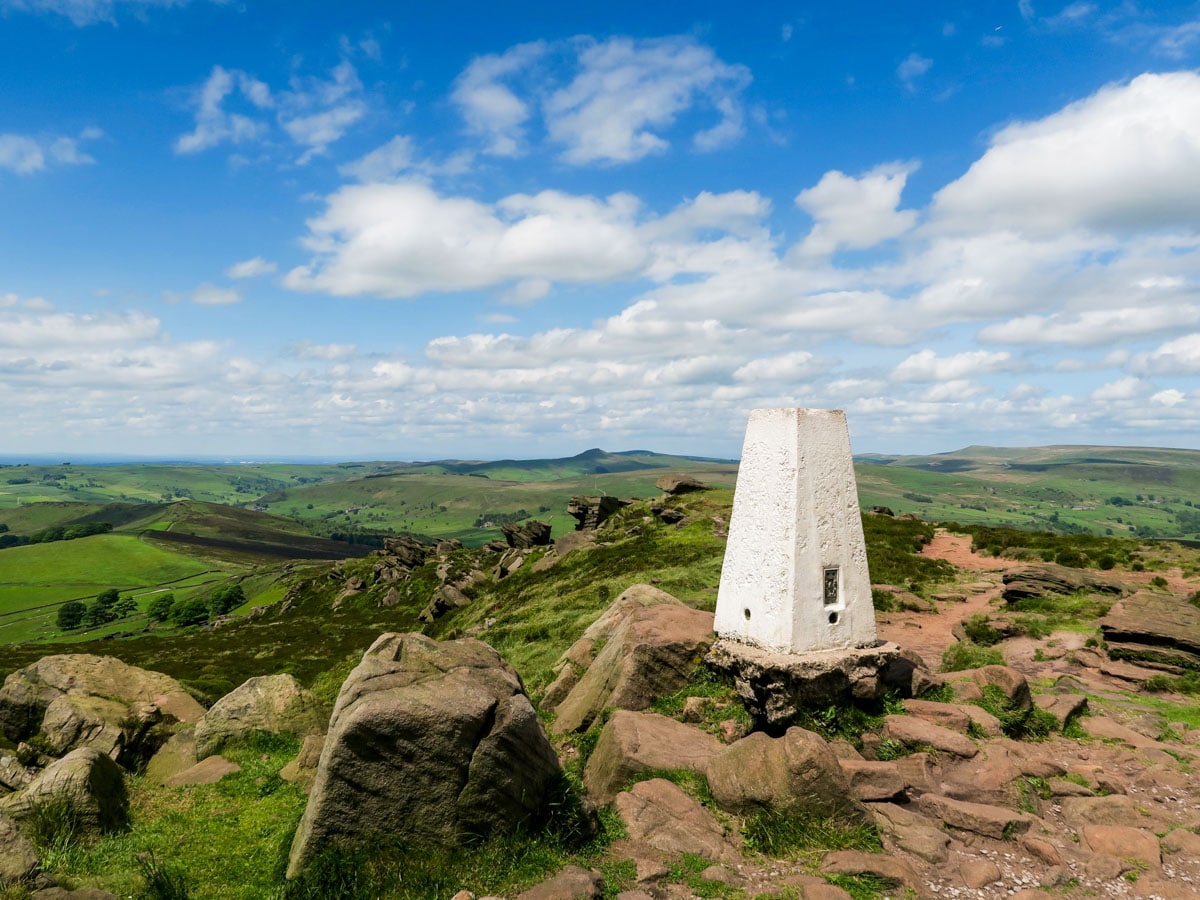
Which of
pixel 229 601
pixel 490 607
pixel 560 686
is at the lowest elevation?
pixel 229 601

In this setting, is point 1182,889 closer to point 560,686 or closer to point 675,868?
point 675,868

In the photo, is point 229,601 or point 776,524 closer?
point 776,524

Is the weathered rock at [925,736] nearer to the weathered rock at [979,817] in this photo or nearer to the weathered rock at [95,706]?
the weathered rock at [979,817]

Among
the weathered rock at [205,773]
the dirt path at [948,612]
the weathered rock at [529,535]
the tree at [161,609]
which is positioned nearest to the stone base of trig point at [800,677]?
the dirt path at [948,612]

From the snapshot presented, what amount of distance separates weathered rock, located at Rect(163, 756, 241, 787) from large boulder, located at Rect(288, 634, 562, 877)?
7.65m

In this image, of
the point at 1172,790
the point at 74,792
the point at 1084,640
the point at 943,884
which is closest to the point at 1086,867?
the point at 943,884

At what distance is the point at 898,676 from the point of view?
57.2 feet

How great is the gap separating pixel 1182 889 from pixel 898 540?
39.6 metres

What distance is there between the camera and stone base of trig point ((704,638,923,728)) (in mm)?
14992

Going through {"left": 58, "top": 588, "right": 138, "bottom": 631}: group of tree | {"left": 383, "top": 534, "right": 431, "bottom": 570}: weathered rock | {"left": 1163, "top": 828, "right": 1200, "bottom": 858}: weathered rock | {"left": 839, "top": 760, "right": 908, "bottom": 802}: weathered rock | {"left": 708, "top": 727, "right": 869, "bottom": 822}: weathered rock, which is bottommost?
{"left": 58, "top": 588, "right": 138, "bottom": 631}: group of tree

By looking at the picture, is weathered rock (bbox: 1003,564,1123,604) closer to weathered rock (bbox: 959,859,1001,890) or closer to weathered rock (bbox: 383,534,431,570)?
weathered rock (bbox: 959,859,1001,890)

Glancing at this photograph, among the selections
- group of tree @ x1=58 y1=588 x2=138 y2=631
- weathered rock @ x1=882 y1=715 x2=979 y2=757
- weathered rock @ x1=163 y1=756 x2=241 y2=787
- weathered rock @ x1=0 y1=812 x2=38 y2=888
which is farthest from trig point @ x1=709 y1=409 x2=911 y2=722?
group of tree @ x1=58 y1=588 x2=138 y2=631

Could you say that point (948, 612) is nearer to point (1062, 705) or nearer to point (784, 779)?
point (1062, 705)

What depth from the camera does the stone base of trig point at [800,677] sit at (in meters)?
15.0
